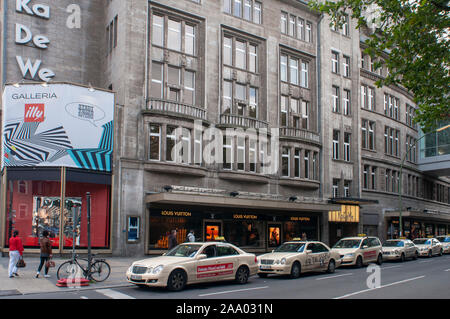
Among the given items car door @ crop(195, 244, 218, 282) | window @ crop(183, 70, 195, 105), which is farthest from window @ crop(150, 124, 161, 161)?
car door @ crop(195, 244, 218, 282)

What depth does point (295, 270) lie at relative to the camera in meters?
19.2

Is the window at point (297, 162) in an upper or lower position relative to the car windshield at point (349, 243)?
upper

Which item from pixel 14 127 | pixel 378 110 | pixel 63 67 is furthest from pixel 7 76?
pixel 378 110

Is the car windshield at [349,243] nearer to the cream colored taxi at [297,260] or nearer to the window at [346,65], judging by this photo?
the cream colored taxi at [297,260]

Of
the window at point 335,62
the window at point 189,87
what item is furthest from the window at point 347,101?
the window at point 189,87

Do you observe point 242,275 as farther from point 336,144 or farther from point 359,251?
point 336,144

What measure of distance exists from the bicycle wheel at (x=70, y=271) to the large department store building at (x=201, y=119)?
927cm

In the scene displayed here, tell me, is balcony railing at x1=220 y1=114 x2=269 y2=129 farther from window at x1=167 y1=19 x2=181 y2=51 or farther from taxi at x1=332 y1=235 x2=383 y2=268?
taxi at x1=332 y1=235 x2=383 y2=268

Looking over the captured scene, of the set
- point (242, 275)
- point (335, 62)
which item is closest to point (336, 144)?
point (335, 62)

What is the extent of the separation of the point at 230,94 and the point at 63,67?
11.2m

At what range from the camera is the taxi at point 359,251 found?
24.1m

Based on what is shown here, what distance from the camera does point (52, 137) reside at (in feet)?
82.7
